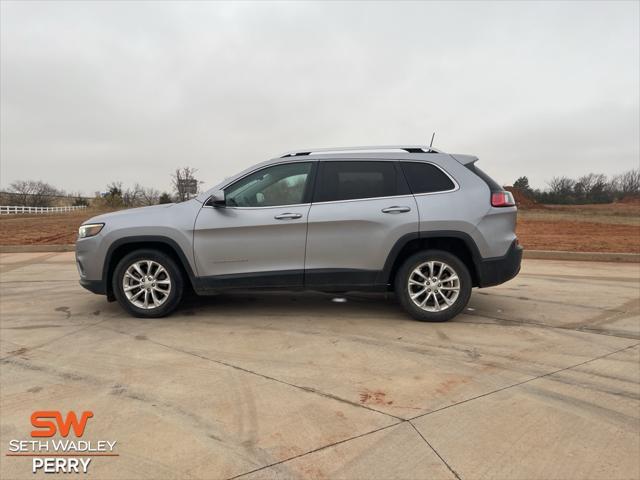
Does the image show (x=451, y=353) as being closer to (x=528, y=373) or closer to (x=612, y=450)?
(x=528, y=373)

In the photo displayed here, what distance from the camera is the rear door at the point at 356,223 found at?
164 inches

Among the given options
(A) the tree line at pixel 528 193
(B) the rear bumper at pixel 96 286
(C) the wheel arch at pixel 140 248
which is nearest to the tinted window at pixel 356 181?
(C) the wheel arch at pixel 140 248

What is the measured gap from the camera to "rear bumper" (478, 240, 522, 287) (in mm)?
4141

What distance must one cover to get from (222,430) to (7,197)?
309ft

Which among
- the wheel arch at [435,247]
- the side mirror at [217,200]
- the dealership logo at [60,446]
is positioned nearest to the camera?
the dealership logo at [60,446]

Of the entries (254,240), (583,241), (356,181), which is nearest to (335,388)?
(254,240)

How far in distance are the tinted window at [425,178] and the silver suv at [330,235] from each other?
0.01 metres

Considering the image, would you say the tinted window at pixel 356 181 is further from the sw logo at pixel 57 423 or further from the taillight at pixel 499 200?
the sw logo at pixel 57 423

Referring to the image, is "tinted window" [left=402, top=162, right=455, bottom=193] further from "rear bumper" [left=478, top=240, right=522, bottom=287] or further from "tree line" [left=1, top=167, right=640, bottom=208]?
"tree line" [left=1, top=167, right=640, bottom=208]

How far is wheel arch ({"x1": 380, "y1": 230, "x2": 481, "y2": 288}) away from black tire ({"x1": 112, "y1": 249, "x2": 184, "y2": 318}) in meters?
2.27

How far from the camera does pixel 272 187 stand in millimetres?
4398

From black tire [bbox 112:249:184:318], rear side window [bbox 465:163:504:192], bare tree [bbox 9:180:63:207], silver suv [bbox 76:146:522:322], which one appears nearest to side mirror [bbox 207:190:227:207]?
silver suv [bbox 76:146:522:322]

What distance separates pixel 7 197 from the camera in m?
75.1

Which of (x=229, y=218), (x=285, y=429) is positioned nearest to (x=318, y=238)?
(x=229, y=218)
